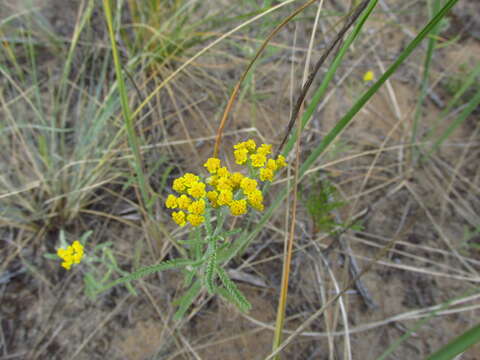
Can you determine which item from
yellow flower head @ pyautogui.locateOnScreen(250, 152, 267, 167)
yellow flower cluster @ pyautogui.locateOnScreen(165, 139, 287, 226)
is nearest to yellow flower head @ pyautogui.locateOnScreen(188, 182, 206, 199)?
yellow flower cluster @ pyautogui.locateOnScreen(165, 139, 287, 226)

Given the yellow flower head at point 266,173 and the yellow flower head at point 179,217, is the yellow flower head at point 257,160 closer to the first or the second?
the yellow flower head at point 266,173

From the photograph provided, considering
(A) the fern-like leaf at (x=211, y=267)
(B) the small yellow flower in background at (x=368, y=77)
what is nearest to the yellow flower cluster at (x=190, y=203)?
(A) the fern-like leaf at (x=211, y=267)

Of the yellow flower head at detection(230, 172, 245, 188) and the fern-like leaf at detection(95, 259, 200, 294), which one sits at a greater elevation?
the yellow flower head at detection(230, 172, 245, 188)

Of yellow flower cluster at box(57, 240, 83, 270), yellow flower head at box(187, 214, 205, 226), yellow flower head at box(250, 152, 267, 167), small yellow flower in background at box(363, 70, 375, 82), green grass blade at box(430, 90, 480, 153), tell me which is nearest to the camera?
yellow flower head at box(187, 214, 205, 226)

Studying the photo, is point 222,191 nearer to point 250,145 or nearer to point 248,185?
point 248,185

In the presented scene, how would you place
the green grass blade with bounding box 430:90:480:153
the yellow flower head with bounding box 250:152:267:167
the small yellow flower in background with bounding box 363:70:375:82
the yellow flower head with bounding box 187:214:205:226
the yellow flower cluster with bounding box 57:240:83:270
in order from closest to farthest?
the yellow flower head with bounding box 187:214:205:226
the yellow flower head with bounding box 250:152:267:167
the yellow flower cluster with bounding box 57:240:83:270
the green grass blade with bounding box 430:90:480:153
the small yellow flower in background with bounding box 363:70:375:82

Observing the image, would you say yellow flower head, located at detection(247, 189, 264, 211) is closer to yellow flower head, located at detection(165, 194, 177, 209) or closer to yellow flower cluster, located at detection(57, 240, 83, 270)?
yellow flower head, located at detection(165, 194, 177, 209)

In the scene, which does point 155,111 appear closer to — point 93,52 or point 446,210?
point 93,52

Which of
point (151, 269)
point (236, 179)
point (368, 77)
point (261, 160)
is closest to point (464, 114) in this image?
point (368, 77)
